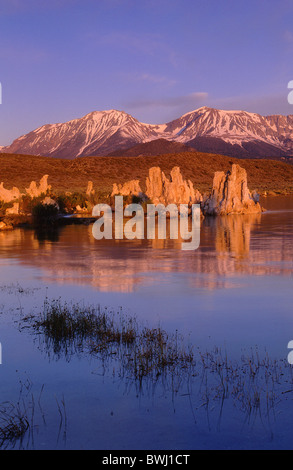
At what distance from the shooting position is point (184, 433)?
5.47 metres

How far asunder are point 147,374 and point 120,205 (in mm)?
33445

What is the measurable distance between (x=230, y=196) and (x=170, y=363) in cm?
3164

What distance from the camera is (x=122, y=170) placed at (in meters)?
104

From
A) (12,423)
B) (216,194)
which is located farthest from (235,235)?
(12,423)

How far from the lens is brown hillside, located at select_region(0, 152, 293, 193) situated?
287 ft

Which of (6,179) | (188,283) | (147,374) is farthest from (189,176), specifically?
(147,374)

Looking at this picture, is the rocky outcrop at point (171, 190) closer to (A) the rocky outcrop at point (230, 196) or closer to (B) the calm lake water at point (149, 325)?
(A) the rocky outcrop at point (230, 196)

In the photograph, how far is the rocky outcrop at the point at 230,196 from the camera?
3747 cm

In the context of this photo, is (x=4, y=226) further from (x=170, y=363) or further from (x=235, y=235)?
(x=170, y=363)
